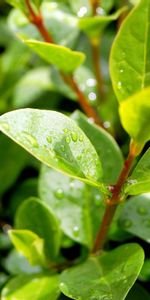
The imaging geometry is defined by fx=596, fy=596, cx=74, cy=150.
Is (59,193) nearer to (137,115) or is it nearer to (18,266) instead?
(18,266)

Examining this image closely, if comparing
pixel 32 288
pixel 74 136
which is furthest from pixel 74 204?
pixel 74 136

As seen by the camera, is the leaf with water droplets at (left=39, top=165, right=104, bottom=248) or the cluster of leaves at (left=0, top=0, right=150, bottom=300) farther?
the leaf with water droplets at (left=39, top=165, right=104, bottom=248)

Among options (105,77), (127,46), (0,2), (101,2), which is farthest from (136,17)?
(0,2)

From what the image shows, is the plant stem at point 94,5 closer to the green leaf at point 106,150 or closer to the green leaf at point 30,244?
the green leaf at point 106,150

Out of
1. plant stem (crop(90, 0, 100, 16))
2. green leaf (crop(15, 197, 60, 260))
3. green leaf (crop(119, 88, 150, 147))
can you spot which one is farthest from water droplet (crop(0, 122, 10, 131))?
plant stem (crop(90, 0, 100, 16))

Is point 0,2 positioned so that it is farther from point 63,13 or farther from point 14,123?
point 14,123

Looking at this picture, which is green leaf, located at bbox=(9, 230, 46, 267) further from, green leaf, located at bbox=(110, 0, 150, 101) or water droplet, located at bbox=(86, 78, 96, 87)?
water droplet, located at bbox=(86, 78, 96, 87)
